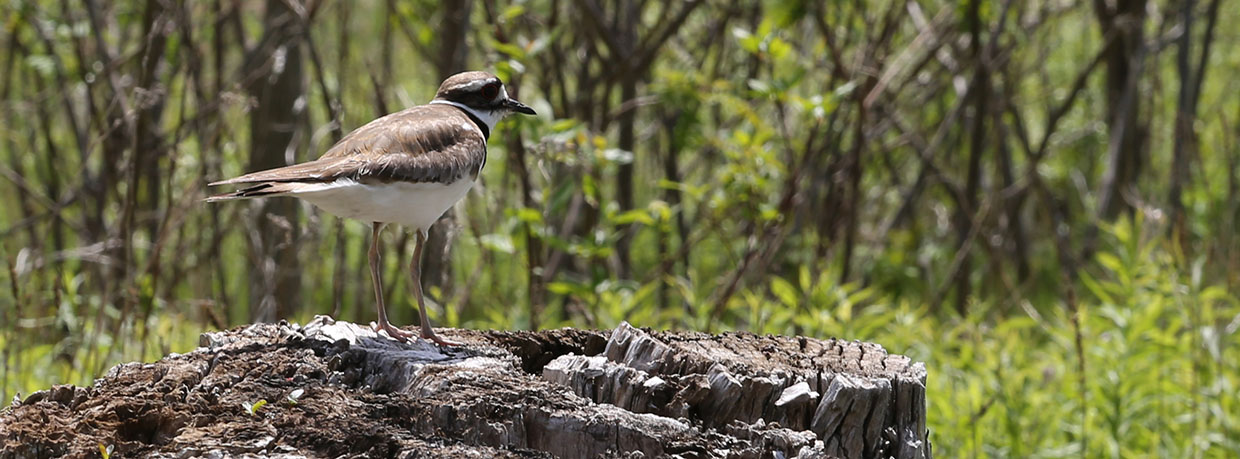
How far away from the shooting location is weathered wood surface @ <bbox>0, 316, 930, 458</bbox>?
8.98ft

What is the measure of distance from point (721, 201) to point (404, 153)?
3215 mm

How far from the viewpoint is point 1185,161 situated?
954 centimetres

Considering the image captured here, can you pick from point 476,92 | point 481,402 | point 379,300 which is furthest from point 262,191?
point 476,92

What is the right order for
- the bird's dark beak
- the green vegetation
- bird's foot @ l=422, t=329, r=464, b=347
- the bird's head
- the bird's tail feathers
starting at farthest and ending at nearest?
the green vegetation → the bird's dark beak → the bird's head → bird's foot @ l=422, t=329, r=464, b=347 → the bird's tail feathers

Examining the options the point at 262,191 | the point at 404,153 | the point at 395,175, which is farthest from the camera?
the point at 404,153

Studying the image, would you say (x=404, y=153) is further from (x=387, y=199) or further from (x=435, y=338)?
(x=435, y=338)

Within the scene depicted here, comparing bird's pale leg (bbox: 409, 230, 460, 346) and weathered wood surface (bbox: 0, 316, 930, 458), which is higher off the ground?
bird's pale leg (bbox: 409, 230, 460, 346)

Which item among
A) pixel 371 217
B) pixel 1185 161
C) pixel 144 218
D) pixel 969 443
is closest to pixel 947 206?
pixel 1185 161

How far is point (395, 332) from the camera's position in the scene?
3781 mm

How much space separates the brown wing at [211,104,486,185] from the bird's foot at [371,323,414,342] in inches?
18.1

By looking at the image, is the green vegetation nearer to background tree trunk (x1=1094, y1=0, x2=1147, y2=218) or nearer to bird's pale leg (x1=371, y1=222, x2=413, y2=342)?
background tree trunk (x1=1094, y1=0, x2=1147, y2=218)

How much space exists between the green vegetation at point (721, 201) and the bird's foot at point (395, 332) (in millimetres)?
1638

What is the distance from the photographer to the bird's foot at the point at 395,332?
3.59 m

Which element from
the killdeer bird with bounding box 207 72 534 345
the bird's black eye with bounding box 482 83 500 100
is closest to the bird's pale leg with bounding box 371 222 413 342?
the killdeer bird with bounding box 207 72 534 345
